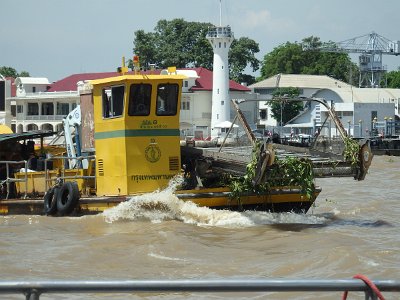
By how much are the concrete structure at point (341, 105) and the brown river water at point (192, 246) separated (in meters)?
46.6

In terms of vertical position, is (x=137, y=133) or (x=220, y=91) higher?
(x=220, y=91)

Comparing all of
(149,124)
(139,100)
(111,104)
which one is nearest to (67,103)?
(111,104)

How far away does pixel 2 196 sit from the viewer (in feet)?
61.0

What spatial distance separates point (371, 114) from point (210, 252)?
62.9m

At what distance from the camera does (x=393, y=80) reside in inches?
4658

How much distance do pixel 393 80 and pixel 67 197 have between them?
352 ft

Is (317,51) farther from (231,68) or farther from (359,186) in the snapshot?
(359,186)

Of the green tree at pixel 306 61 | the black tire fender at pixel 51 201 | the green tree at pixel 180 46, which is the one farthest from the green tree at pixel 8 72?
the black tire fender at pixel 51 201

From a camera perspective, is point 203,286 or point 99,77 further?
point 99,77

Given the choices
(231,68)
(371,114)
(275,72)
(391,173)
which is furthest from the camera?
(275,72)

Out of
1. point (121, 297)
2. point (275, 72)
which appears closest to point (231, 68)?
point (275, 72)

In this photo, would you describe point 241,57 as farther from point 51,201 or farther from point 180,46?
point 51,201

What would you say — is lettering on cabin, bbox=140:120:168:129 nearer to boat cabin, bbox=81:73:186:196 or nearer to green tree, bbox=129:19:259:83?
boat cabin, bbox=81:73:186:196

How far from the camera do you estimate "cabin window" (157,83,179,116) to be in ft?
51.6
